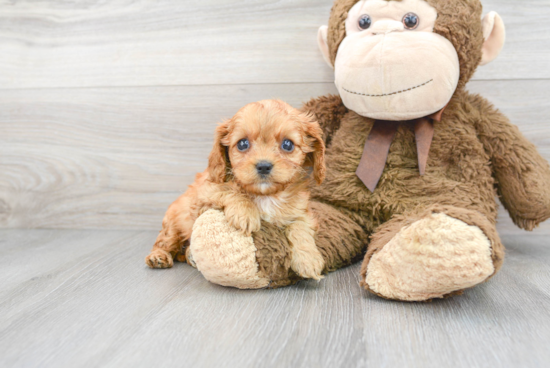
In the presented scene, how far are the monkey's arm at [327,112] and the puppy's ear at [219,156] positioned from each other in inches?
18.4

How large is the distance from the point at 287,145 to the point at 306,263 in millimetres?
327

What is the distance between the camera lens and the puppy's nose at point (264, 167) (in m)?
1.04

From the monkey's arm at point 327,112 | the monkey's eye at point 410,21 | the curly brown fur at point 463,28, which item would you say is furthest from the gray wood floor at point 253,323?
the monkey's eye at point 410,21

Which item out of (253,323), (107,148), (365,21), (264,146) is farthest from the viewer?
(107,148)

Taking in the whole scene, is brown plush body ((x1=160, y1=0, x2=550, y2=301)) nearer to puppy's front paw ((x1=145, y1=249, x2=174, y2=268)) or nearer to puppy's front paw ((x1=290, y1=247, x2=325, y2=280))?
puppy's front paw ((x1=290, y1=247, x2=325, y2=280))

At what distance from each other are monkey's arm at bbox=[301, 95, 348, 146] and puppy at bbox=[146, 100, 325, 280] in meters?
0.34

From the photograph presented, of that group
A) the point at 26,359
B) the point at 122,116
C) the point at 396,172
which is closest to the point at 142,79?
the point at 122,116

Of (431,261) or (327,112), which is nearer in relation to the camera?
(431,261)

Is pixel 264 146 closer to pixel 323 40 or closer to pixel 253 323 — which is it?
pixel 253 323

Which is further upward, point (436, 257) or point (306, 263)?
point (436, 257)

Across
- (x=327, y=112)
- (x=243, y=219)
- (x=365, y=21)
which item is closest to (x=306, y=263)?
(x=243, y=219)

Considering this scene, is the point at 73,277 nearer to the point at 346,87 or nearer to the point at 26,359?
the point at 26,359

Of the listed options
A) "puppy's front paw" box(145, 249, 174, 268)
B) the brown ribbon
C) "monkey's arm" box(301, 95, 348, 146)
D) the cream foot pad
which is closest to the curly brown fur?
the brown ribbon

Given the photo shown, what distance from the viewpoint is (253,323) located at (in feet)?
3.17
